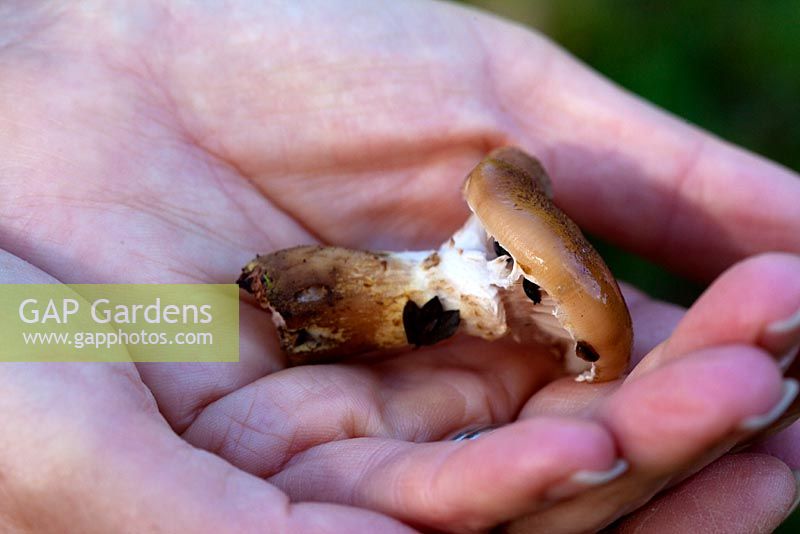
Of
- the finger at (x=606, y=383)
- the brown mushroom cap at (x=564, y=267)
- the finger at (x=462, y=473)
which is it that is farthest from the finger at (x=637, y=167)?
the finger at (x=462, y=473)

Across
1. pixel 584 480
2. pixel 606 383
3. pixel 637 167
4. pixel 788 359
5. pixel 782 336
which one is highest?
→ pixel 782 336

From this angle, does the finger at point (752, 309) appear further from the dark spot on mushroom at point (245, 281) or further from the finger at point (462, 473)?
the dark spot on mushroom at point (245, 281)

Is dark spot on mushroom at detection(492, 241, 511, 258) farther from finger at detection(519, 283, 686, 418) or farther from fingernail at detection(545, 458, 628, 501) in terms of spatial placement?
fingernail at detection(545, 458, 628, 501)

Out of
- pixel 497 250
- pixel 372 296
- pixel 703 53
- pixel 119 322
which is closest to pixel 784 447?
pixel 497 250

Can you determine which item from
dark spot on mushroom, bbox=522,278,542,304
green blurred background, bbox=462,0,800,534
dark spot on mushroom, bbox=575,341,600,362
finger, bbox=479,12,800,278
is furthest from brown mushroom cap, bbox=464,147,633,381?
green blurred background, bbox=462,0,800,534

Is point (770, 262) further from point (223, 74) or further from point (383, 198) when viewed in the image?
point (223, 74)

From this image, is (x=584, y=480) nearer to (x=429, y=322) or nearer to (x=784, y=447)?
(x=784, y=447)
